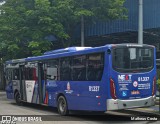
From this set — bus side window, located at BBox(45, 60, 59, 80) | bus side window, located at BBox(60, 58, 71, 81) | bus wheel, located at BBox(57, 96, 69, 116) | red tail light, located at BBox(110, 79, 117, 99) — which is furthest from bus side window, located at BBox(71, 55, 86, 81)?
red tail light, located at BBox(110, 79, 117, 99)

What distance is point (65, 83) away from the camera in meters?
15.7

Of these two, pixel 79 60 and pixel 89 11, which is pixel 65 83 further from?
pixel 89 11

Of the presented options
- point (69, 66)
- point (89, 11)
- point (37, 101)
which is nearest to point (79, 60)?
point (69, 66)

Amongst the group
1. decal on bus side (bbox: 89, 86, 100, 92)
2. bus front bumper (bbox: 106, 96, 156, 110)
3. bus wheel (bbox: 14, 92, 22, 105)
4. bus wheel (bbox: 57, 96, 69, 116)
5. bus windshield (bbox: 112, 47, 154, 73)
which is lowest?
bus wheel (bbox: 14, 92, 22, 105)

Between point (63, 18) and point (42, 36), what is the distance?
6.17 feet

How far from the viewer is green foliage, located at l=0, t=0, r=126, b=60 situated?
2330cm

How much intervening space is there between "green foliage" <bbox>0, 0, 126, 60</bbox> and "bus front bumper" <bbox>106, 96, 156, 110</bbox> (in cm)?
1052

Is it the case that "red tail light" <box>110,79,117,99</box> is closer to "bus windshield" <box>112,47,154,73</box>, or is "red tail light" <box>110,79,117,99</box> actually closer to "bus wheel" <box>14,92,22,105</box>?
"bus windshield" <box>112,47,154,73</box>

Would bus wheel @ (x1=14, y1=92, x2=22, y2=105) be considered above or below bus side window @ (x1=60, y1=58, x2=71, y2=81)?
below

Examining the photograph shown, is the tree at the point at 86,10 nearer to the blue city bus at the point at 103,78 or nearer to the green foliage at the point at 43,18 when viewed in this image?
the green foliage at the point at 43,18

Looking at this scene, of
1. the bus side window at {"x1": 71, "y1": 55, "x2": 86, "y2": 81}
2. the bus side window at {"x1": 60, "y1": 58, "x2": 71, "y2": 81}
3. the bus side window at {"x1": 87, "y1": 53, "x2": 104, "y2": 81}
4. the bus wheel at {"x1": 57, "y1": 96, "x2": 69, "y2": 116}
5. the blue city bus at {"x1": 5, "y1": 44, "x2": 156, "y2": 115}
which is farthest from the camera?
the bus wheel at {"x1": 57, "y1": 96, "x2": 69, "y2": 116}

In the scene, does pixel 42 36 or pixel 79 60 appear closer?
pixel 79 60

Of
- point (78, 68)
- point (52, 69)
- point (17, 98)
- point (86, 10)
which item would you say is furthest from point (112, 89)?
point (86, 10)

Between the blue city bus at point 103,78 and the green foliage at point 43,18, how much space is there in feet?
22.5
